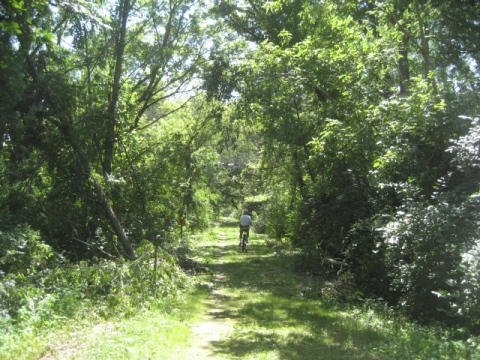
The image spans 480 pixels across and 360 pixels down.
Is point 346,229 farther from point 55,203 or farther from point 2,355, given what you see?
point 2,355

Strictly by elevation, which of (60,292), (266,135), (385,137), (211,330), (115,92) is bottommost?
(211,330)

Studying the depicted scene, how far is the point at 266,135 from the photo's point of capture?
17484 millimetres

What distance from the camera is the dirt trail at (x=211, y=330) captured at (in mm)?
7066

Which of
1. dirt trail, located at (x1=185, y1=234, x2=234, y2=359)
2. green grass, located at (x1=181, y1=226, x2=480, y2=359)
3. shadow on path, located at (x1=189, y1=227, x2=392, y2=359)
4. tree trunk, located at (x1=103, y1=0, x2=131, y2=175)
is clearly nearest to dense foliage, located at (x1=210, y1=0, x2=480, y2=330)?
green grass, located at (x1=181, y1=226, x2=480, y2=359)

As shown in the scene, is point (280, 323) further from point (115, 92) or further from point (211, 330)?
point (115, 92)

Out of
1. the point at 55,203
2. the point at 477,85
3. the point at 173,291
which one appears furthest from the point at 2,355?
the point at 477,85

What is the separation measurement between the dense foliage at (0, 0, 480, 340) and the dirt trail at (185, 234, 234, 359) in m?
2.25

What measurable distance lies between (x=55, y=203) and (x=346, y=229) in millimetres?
8709

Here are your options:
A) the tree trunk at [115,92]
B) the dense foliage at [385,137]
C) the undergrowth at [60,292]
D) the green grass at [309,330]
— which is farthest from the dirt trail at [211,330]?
the tree trunk at [115,92]

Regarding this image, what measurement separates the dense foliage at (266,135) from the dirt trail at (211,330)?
7.40ft

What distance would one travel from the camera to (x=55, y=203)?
42.1ft

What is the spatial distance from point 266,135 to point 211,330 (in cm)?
1015

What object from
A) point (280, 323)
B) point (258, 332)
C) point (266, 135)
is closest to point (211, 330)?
point (258, 332)

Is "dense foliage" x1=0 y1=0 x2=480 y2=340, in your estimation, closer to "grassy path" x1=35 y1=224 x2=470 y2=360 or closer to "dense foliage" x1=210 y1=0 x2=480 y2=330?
"dense foliage" x1=210 y1=0 x2=480 y2=330
